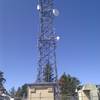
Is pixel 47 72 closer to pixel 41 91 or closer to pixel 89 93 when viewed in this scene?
pixel 89 93

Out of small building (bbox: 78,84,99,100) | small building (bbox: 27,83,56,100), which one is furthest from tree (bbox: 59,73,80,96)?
small building (bbox: 27,83,56,100)

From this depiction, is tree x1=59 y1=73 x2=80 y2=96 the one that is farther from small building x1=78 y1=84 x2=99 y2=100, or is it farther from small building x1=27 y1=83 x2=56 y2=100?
small building x1=27 y1=83 x2=56 y2=100

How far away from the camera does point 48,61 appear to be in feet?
144

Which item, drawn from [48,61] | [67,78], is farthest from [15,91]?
[48,61]

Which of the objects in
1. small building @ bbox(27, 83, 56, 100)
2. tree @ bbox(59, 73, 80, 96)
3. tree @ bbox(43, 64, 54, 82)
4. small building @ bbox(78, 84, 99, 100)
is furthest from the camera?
tree @ bbox(59, 73, 80, 96)

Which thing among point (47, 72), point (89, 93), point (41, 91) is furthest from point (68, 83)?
point (41, 91)

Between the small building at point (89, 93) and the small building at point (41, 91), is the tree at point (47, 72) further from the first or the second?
the small building at point (41, 91)

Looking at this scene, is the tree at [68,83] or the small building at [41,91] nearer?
the small building at [41,91]

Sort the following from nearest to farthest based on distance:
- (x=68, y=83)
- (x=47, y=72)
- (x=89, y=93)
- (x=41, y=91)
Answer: (x=41, y=91) → (x=89, y=93) → (x=47, y=72) → (x=68, y=83)

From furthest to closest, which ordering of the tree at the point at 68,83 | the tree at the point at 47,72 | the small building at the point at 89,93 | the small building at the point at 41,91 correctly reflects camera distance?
the tree at the point at 68,83 < the tree at the point at 47,72 < the small building at the point at 89,93 < the small building at the point at 41,91

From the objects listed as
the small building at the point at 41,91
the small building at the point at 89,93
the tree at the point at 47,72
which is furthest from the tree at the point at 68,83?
the small building at the point at 41,91

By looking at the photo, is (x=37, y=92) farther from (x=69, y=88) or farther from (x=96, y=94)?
(x=69, y=88)

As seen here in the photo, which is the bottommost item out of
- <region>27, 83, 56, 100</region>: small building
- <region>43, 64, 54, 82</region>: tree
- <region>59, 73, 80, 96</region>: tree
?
<region>27, 83, 56, 100</region>: small building

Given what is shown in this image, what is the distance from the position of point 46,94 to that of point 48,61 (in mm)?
13877
